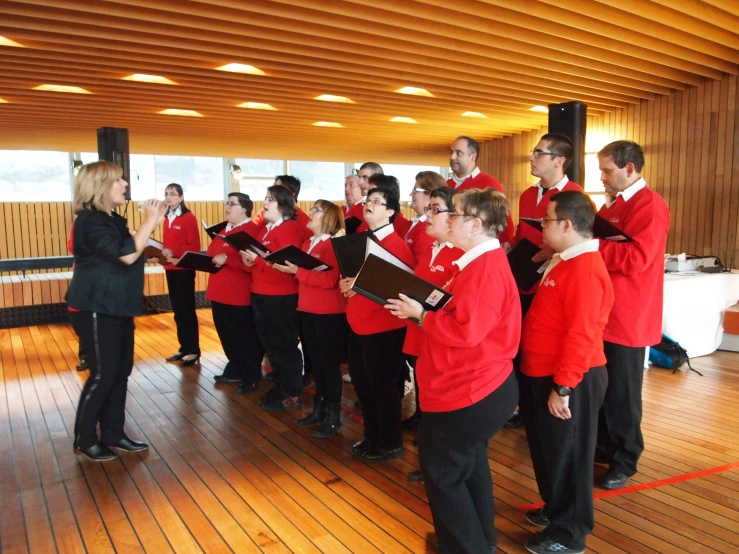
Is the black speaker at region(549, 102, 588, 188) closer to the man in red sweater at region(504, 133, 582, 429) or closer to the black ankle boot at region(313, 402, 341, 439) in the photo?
the man in red sweater at region(504, 133, 582, 429)

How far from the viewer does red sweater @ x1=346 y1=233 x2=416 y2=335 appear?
3205mm

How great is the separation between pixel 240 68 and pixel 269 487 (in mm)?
4598

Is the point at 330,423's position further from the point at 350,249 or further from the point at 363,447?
the point at 350,249

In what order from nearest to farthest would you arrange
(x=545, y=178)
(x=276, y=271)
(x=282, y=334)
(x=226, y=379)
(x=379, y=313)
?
(x=379, y=313) < (x=545, y=178) < (x=276, y=271) < (x=282, y=334) < (x=226, y=379)

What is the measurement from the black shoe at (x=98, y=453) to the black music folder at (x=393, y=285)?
7.49 ft

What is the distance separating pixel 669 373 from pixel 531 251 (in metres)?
3.36

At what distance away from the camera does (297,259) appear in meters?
3.67

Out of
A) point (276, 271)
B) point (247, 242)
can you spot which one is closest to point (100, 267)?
point (247, 242)

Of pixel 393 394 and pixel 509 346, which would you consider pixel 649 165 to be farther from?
pixel 509 346

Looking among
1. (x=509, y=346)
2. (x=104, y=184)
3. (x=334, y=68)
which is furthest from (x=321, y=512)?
(x=334, y=68)

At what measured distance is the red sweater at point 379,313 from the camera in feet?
10.5

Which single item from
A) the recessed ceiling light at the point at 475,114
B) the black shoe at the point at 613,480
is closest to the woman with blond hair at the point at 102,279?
the black shoe at the point at 613,480

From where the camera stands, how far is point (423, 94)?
7605 mm

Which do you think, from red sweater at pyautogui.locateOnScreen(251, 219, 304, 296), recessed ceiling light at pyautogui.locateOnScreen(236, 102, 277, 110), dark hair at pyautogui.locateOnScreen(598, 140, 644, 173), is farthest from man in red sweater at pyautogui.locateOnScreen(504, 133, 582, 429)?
recessed ceiling light at pyautogui.locateOnScreen(236, 102, 277, 110)
